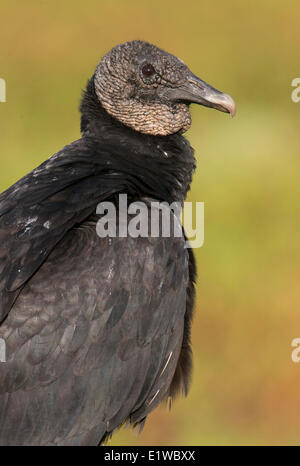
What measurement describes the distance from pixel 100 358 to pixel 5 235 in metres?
0.70

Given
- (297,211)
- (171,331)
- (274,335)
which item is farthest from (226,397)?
(171,331)

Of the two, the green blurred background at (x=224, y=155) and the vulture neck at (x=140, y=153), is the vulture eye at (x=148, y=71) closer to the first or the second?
the vulture neck at (x=140, y=153)

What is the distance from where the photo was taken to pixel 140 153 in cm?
479

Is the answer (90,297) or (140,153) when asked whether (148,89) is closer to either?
(140,153)

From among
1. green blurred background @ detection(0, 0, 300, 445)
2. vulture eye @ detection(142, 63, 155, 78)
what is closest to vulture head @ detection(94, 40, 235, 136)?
vulture eye @ detection(142, 63, 155, 78)

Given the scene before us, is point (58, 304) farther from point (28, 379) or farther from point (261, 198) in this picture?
point (261, 198)

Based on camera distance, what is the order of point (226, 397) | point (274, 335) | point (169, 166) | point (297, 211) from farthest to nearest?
point (297, 211), point (274, 335), point (226, 397), point (169, 166)

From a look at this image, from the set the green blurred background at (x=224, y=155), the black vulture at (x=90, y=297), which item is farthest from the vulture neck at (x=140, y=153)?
the green blurred background at (x=224, y=155)

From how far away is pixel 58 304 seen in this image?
163 inches

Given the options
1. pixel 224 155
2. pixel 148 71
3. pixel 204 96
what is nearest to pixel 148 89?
pixel 148 71

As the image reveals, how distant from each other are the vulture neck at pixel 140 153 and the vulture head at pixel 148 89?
2.0 inches

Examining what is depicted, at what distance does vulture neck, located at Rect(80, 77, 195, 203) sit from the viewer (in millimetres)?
4645

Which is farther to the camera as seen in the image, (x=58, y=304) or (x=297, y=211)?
(x=297, y=211)

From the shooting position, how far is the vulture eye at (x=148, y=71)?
485 centimetres
